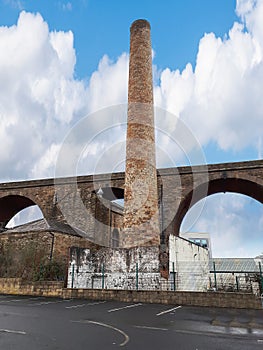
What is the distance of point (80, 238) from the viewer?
757 inches

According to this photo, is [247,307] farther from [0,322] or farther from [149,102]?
[149,102]

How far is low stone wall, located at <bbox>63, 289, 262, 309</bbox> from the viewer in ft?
31.2

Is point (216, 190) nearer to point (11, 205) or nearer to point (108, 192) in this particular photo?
point (108, 192)

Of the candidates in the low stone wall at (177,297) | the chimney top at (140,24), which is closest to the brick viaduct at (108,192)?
the low stone wall at (177,297)

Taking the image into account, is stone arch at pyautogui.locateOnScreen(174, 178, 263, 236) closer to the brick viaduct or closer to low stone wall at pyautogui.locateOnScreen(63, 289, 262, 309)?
the brick viaduct

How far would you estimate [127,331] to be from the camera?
5.34 metres

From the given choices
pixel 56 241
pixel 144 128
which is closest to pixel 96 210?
Result: pixel 56 241

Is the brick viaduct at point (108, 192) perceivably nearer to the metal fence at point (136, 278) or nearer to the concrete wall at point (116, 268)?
the metal fence at point (136, 278)

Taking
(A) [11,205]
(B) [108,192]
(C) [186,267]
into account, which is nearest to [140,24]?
(B) [108,192]

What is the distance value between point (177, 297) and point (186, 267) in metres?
3.70

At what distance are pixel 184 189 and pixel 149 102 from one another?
5685mm

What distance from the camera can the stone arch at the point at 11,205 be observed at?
2356 cm

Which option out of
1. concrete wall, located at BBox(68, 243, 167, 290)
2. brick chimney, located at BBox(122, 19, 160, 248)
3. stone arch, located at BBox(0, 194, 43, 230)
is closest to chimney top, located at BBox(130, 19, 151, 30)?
brick chimney, located at BBox(122, 19, 160, 248)

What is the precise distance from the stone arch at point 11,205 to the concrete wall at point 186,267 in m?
12.8
